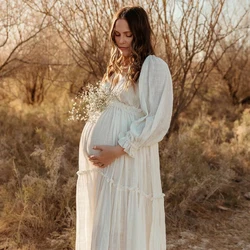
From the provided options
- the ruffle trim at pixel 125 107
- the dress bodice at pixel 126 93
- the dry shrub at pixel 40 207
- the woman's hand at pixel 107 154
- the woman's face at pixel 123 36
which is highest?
the woman's face at pixel 123 36

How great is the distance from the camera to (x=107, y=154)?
6.74ft

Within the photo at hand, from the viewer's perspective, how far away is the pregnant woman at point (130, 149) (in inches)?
80.4

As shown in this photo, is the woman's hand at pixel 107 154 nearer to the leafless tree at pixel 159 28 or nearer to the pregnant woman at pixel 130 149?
the pregnant woman at pixel 130 149

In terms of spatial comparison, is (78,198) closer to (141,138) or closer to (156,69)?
(141,138)

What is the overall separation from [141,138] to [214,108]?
29.4 feet

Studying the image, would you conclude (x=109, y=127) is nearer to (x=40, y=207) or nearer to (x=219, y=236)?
(x=40, y=207)

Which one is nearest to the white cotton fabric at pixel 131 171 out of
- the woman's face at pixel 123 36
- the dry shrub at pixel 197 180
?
the woman's face at pixel 123 36

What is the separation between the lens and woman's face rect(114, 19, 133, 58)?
207cm

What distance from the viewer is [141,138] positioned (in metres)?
2.02

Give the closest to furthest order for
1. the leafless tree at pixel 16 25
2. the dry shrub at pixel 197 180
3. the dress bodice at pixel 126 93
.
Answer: the dress bodice at pixel 126 93 → the dry shrub at pixel 197 180 → the leafless tree at pixel 16 25

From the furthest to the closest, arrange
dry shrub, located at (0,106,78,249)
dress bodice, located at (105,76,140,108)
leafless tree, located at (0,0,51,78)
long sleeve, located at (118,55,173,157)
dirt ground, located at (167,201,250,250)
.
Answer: leafless tree, located at (0,0,51,78) < dirt ground, located at (167,201,250,250) < dry shrub, located at (0,106,78,249) < dress bodice, located at (105,76,140,108) < long sleeve, located at (118,55,173,157)

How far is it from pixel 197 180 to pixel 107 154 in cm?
252

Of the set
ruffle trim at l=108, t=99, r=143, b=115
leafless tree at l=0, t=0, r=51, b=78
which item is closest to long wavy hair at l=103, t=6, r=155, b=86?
ruffle trim at l=108, t=99, r=143, b=115

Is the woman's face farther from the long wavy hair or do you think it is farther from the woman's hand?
the woman's hand
